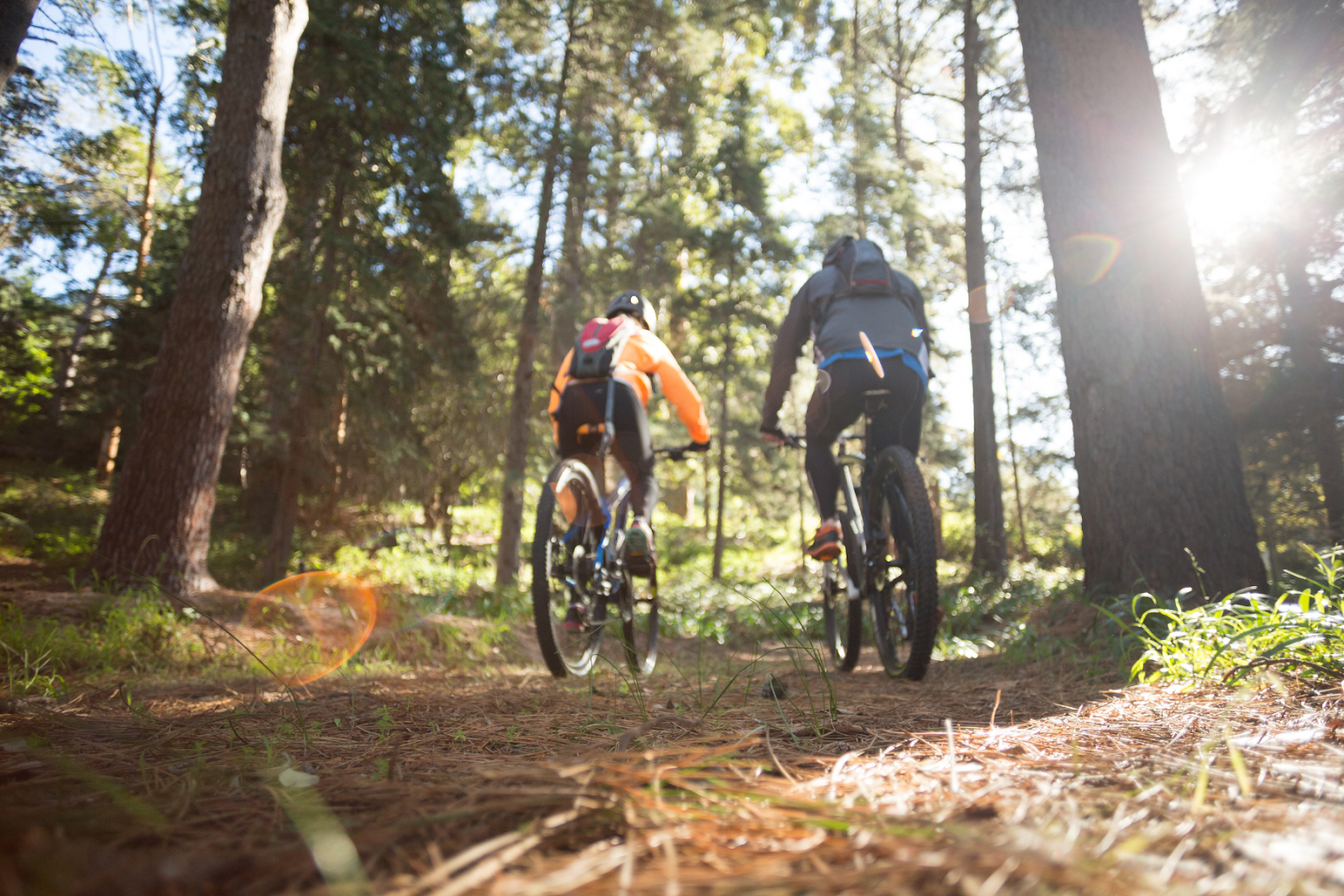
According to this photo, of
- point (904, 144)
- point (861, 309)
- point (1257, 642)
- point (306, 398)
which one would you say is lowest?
point (1257, 642)

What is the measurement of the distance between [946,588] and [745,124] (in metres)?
10.1

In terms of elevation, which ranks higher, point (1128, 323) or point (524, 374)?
point (524, 374)

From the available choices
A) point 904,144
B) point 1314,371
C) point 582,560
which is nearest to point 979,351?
point 1314,371

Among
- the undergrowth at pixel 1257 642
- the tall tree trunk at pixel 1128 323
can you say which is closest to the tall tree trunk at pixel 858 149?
the tall tree trunk at pixel 1128 323

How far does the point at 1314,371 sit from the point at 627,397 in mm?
11561

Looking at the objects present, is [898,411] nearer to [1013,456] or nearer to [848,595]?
[848,595]

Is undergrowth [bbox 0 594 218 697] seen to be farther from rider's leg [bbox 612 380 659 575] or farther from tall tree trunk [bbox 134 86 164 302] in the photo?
tall tree trunk [bbox 134 86 164 302]

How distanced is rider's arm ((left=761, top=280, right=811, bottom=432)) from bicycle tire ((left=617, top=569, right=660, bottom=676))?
125cm

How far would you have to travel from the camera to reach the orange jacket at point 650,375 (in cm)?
361

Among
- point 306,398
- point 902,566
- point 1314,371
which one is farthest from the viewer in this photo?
point 1314,371

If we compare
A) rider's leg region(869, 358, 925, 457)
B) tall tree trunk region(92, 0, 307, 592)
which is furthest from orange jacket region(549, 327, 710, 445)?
tall tree trunk region(92, 0, 307, 592)

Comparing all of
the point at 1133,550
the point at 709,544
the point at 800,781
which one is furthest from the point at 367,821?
the point at 709,544

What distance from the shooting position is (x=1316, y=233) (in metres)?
10.5

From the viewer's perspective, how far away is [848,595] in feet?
10.7
